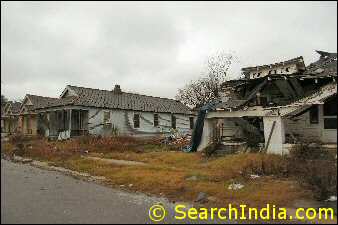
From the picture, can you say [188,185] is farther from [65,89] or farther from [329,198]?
[65,89]

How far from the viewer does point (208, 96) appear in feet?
172

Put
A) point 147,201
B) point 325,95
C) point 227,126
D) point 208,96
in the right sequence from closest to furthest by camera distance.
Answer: point 147,201 < point 325,95 < point 227,126 < point 208,96

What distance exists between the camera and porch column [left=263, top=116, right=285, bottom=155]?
16.8 meters

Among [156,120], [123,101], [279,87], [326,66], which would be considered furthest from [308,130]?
[156,120]

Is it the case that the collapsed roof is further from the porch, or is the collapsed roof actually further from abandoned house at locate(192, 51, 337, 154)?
the porch

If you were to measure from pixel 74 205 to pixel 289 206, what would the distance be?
5.49m

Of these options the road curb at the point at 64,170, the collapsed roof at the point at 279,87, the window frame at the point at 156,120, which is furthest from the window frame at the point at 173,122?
A: the road curb at the point at 64,170

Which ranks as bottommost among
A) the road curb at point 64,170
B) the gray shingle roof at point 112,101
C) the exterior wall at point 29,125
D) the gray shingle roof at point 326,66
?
the road curb at point 64,170

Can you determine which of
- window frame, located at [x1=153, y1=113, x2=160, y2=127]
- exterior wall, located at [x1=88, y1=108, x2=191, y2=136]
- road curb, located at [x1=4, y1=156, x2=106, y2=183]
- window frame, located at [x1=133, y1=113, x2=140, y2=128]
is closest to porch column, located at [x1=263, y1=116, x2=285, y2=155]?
road curb, located at [x1=4, y1=156, x2=106, y2=183]

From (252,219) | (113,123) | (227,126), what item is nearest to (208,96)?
(113,123)

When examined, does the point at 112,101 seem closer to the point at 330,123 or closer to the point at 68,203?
the point at 330,123

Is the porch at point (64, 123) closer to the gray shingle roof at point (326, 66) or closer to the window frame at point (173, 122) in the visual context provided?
the window frame at point (173, 122)

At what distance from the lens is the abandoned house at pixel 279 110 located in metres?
16.9

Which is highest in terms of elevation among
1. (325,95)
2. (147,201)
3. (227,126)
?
(325,95)
